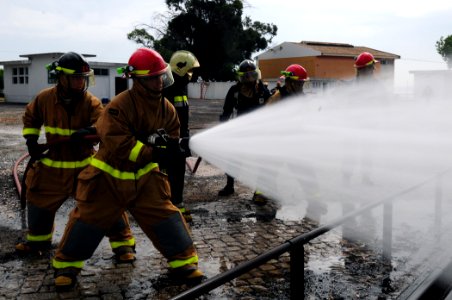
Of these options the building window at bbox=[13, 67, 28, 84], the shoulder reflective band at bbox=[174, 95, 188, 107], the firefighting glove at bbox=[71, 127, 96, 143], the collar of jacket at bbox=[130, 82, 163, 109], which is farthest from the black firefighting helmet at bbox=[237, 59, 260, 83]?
the building window at bbox=[13, 67, 28, 84]

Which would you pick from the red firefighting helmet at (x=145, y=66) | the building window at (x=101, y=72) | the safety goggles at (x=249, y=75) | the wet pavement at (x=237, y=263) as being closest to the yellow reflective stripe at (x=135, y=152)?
the red firefighting helmet at (x=145, y=66)

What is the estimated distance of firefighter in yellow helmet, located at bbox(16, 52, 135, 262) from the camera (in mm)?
4129

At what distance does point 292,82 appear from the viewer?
638cm

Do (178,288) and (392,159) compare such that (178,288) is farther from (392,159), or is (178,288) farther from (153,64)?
(392,159)

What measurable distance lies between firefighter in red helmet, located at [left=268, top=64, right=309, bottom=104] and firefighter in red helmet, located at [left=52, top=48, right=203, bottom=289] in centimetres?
300

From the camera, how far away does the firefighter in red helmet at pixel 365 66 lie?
6.08m

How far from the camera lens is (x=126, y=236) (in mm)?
4230

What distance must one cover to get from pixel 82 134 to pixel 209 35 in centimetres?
3801

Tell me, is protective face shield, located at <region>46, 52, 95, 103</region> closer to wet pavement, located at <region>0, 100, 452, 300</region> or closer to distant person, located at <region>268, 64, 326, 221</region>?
wet pavement, located at <region>0, 100, 452, 300</region>

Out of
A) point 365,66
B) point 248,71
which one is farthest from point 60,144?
point 365,66

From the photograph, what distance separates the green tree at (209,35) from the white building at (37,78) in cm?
906

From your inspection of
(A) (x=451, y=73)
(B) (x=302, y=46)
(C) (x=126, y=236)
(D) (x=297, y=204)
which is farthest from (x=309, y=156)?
(B) (x=302, y=46)

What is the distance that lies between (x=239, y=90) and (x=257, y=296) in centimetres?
378

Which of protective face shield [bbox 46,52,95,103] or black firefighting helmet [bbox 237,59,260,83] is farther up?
black firefighting helmet [bbox 237,59,260,83]
